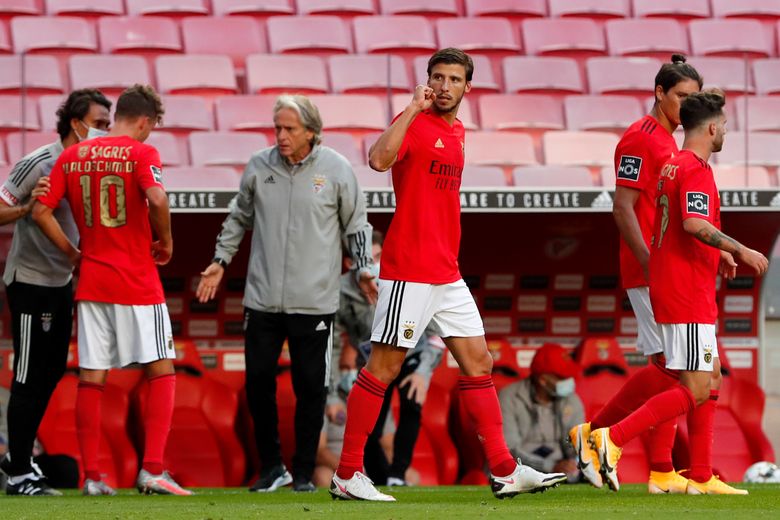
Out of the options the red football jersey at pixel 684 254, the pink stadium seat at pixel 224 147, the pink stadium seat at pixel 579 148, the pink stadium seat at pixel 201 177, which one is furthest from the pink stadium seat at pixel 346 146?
the red football jersey at pixel 684 254

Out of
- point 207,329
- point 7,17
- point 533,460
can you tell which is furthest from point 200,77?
point 533,460

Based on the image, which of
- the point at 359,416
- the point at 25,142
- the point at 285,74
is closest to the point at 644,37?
the point at 285,74

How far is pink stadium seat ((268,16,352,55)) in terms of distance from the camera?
37.6 feet

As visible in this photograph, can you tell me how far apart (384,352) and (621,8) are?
7938 mm

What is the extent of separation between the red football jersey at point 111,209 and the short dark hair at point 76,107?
0.38m

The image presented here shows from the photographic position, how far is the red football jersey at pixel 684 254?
539 centimetres

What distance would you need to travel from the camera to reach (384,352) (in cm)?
527

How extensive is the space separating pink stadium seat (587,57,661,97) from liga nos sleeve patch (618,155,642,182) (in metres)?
5.10

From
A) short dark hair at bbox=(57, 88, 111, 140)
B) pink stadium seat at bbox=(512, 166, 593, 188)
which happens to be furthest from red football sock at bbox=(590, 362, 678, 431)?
pink stadium seat at bbox=(512, 166, 593, 188)

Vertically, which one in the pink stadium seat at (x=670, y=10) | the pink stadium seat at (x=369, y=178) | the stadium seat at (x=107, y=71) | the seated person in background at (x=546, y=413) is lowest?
the seated person in background at (x=546, y=413)

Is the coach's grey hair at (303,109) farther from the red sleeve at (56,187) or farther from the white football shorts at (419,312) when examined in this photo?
the white football shorts at (419,312)

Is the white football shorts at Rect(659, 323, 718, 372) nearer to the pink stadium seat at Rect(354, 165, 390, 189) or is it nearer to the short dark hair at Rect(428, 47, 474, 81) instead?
the short dark hair at Rect(428, 47, 474, 81)

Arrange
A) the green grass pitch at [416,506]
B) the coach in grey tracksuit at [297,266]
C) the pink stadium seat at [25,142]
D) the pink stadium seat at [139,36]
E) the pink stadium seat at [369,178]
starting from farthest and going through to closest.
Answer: the pink stadium seat at [139,36] → the pink stadium seat at [369,178] → the pink stadium seat at [25,142] → the coach in grey tracksuit at [297,266] → the green grass pitch at [416,506]

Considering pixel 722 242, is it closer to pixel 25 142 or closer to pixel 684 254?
pixel 684 254
